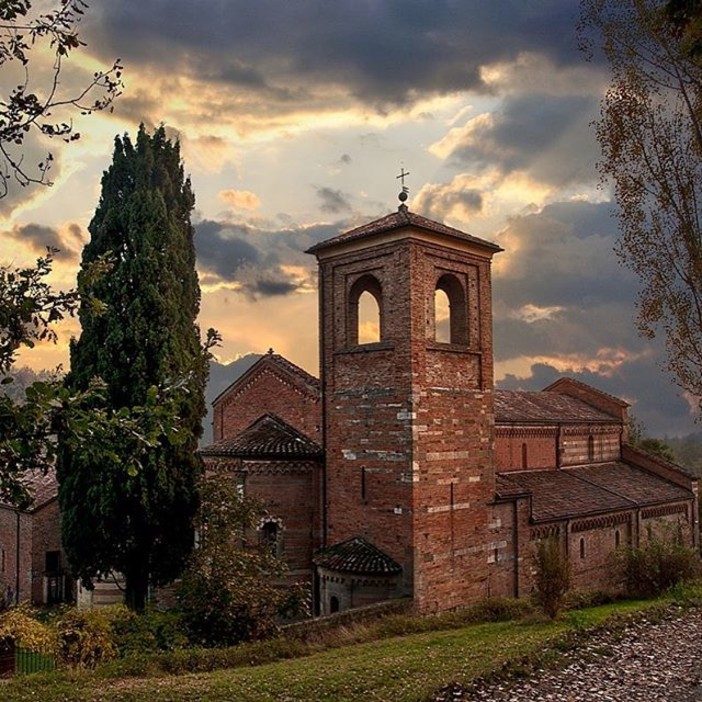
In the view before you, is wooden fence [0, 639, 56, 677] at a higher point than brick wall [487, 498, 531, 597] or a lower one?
lower

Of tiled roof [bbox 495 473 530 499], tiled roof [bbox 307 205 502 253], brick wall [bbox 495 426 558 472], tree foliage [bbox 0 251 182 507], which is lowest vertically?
tiled roof [bbox 495 473 530 499]

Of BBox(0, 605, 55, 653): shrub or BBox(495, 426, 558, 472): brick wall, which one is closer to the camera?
BBox(0, 605, 55, 653): shrub

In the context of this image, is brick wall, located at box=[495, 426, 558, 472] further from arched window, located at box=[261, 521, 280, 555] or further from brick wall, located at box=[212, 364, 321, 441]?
arched window, located at box=[261, 521, 280, 555]

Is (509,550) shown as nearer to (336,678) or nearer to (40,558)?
(336,678)

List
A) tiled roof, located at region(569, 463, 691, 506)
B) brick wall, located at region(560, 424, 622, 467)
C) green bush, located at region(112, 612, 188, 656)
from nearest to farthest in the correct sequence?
green bush, located at region(112, 612, 188, 656)
tiled roof, located at region(569, 463, 691, 506)
brick wall, located at region(560, 424, 622, 467)

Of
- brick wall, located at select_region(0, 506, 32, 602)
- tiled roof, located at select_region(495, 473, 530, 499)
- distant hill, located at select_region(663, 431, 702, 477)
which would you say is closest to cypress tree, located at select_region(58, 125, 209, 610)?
tiled roof, located at select_region(495, 473, 530, 499)

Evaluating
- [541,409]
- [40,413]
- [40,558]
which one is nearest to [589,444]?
[541,409]

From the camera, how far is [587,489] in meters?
27.4

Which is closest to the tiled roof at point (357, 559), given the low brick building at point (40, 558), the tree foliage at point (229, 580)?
the tree foliage at point (229, 580)

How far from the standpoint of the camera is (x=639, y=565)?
64.8 feet

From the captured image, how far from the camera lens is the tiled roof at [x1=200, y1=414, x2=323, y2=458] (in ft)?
64.8

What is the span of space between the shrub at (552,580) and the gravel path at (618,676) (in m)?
2.03

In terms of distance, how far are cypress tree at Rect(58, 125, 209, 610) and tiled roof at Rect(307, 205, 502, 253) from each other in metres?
4.86

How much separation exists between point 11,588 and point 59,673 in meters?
19.6
